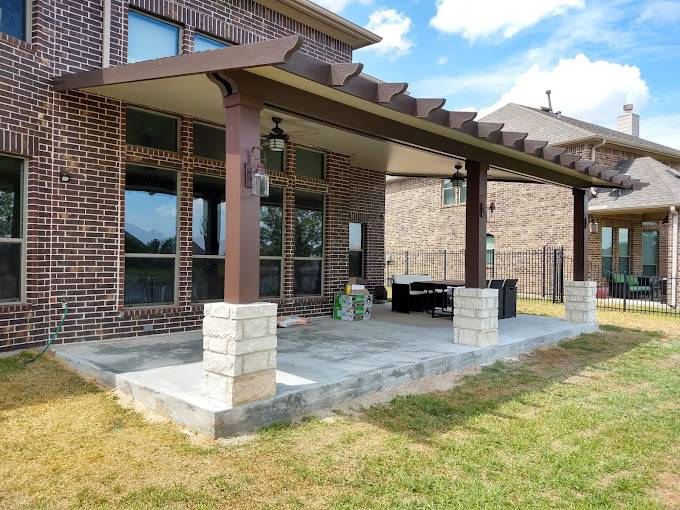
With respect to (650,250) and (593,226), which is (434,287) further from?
(650,250)

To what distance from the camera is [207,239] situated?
7672 mm

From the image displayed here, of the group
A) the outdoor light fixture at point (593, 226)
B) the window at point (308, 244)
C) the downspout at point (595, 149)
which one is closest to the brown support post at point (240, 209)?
the window at point (308, 244)

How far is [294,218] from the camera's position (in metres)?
9.00

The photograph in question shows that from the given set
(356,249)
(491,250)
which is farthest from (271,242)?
(491,250)

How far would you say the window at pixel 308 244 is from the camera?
9.13 meters

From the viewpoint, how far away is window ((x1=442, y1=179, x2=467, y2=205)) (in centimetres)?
1964

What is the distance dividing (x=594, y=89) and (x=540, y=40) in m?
42.7

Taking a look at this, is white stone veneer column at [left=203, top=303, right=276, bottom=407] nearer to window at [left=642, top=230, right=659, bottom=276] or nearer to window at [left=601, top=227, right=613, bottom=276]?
window at [left=601, top=227, right=613, bottom=276]

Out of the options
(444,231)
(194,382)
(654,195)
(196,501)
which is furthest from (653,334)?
(444,231)

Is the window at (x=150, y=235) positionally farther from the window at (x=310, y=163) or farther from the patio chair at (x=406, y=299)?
the patio chair at (x=406, y=299)

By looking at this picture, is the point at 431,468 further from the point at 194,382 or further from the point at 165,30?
the point at 165,30

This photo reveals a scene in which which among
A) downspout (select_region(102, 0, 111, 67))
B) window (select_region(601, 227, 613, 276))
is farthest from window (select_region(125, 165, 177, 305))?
window (select_region(601, 227, 613, 276))

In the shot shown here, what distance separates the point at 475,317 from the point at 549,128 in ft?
43.2

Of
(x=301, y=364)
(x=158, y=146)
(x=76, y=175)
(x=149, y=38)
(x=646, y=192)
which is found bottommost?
(x=301, y=364)
